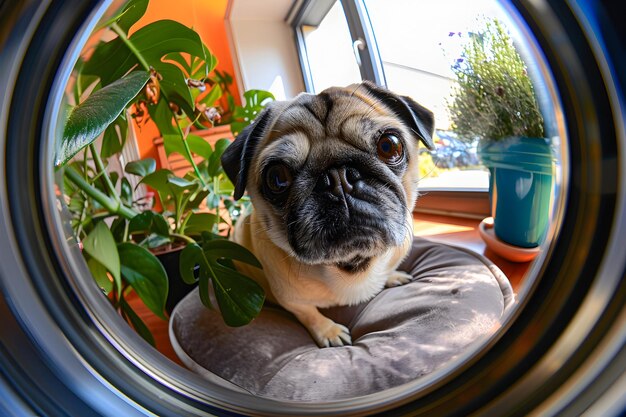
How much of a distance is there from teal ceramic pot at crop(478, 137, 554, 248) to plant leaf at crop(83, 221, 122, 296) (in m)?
0.45

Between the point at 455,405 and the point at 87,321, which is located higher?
the point at 87,321

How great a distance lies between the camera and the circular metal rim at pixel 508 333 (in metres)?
0.25

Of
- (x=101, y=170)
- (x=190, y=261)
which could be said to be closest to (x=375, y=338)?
(x=190, y=261)

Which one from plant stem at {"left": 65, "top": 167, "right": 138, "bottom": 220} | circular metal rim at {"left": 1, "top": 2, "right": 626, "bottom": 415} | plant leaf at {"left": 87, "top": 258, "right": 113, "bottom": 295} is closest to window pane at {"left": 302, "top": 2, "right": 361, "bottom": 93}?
circular metal rim at {"left": 1, "top": 2, "right": 626, "bottom": 415}

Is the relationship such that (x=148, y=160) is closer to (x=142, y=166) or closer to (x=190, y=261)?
(x=142, y=166)

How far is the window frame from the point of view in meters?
0.32

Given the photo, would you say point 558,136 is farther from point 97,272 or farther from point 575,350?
point 97,272

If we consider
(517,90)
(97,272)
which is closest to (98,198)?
(97,272)

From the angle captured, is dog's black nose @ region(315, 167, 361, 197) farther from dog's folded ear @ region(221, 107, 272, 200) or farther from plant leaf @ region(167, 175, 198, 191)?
plant leaf @ region(167, 175, 198, 191)

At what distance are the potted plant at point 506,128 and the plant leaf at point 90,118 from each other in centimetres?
30

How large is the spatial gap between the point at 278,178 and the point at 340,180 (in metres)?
0.07

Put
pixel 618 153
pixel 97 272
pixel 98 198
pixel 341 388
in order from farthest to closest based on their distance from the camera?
pixel 98 198, pixel 97 272, pixel 341 388, pixel 618 153

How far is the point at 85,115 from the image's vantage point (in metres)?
0.30

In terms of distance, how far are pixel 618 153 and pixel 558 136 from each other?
0.15ft
